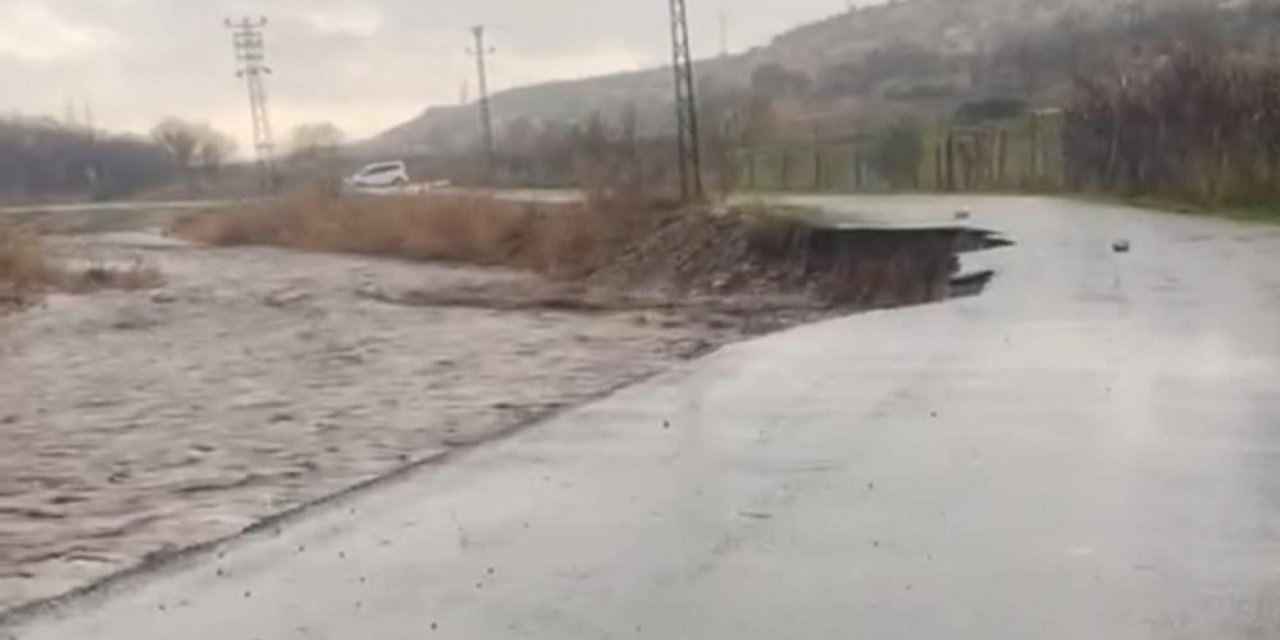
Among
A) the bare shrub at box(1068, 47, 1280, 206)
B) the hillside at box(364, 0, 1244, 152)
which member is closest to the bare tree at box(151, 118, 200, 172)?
the hillside at box(364, 0, 1244, 152)

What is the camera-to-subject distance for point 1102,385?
13.7 meters

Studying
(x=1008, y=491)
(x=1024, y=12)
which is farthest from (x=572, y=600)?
(x=1024, y=12)

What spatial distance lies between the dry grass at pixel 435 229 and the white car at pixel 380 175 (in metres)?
21.4

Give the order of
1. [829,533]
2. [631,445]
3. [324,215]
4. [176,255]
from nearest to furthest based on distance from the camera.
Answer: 1. [829,533]
2. [631,445]
3. [176,255]
4. [324,215]

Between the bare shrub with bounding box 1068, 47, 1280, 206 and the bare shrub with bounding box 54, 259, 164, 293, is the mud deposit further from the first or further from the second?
the bare shrub with bounding box 1068, 47, 1280, 206

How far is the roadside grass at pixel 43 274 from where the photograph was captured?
39969 mm

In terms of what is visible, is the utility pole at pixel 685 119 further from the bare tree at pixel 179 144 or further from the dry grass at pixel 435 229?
the bare tree at pixel 179 144

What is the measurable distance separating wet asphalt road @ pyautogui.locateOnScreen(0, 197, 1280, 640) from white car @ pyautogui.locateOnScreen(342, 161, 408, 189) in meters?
75.3

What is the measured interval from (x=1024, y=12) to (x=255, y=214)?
121 metres

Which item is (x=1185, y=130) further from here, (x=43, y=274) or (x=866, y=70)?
(x=866, y=70)

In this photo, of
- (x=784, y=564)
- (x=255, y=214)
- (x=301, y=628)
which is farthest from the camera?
(x=255, y=214)

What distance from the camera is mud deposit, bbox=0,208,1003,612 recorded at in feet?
36.2

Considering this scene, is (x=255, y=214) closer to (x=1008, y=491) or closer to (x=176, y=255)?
(x=176, y=255)

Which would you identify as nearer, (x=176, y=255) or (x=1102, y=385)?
(x=1102, y=385)
